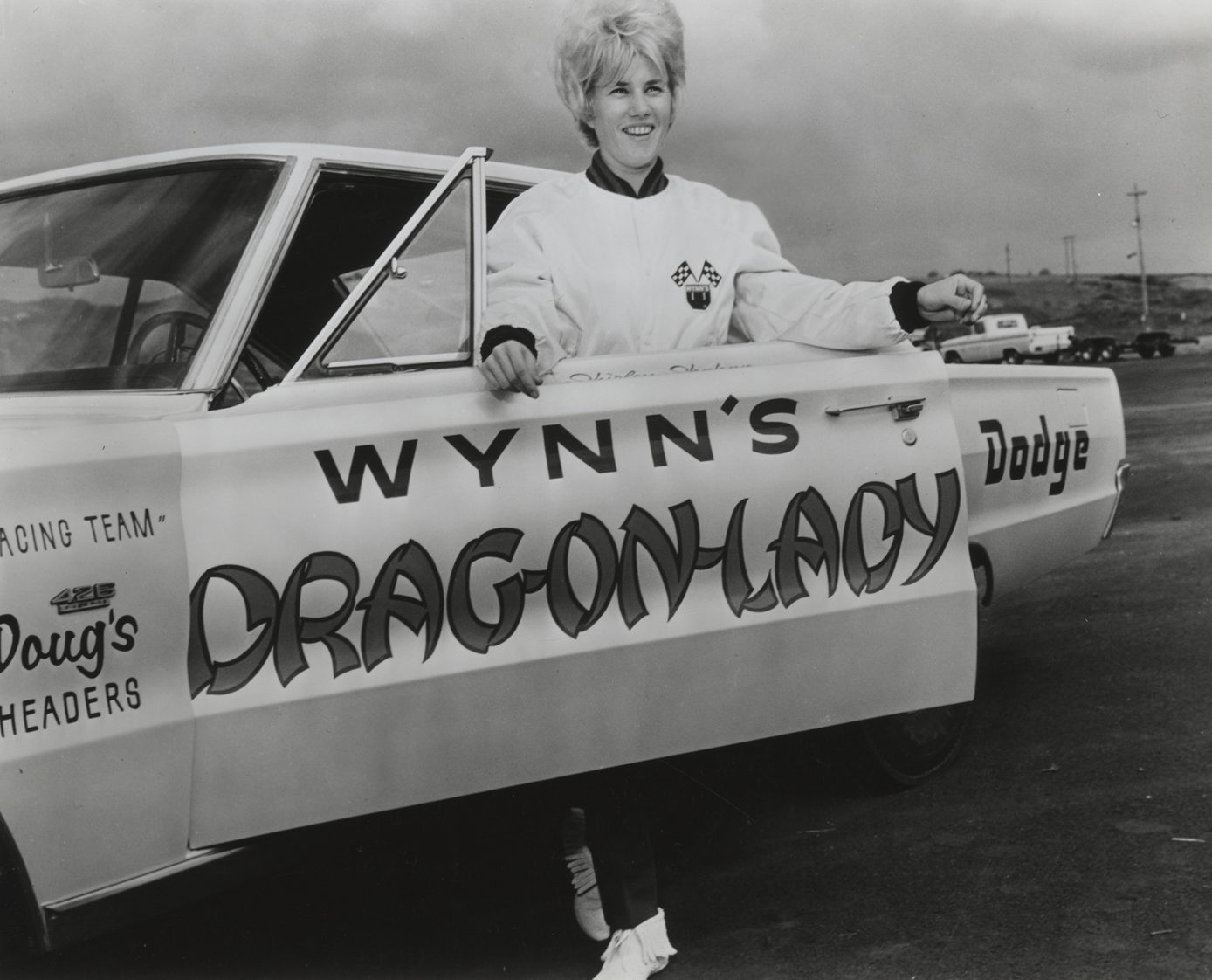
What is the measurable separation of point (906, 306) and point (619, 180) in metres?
0.73

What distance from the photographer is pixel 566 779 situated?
308 centimetres

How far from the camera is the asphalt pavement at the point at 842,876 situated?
3.03 meters

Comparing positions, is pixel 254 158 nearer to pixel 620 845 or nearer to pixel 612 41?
pixel 612 41

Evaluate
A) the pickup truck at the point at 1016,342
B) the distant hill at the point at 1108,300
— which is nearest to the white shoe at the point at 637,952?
the pickup truck at the point at 1016,342

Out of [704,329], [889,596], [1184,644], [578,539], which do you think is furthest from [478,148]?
[1184,644]

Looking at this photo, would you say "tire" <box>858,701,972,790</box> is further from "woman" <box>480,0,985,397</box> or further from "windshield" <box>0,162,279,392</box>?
"windshield" <box>0,162,279,392</box>

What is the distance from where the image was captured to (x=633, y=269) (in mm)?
3232

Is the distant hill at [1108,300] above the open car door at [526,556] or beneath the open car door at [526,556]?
above

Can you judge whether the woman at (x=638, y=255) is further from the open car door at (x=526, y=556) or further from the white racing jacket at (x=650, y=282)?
the open car door at (x=526, y=556)

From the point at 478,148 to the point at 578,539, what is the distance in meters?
0.92

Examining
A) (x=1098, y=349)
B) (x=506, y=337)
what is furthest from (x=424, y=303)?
Result: (x=1098, y=349)

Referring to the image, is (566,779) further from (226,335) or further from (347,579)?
(226,335)

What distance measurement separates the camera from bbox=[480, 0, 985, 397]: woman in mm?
3174

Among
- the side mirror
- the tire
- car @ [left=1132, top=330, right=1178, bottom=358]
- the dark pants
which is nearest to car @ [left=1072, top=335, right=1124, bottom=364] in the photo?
car @ [left=1132, top=330, right=1178, bottom=358]
